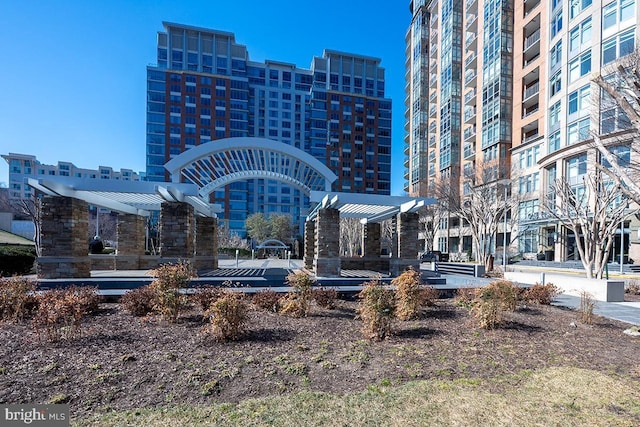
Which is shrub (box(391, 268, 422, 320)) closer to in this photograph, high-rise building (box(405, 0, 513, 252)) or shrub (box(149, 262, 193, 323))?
shrub (box(149, 262, 193, 323))

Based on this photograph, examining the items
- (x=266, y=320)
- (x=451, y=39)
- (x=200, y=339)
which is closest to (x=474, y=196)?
(x=266, y=320)

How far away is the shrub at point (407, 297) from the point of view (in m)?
6.98

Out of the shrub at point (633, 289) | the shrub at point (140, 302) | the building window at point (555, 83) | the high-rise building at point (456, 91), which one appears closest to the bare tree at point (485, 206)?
the high-rise building at point (456, 91)

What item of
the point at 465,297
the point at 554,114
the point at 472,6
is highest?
the point at 472,6

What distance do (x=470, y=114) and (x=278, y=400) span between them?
47.5m

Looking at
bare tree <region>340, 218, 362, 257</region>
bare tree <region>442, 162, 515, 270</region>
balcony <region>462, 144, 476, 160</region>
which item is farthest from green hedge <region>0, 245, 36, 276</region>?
balcony <region>462, 144, 476, 160</region>

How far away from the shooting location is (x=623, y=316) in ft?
25.9

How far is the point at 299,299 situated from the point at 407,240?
827 cm

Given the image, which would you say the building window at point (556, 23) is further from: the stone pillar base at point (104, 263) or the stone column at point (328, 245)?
the stone pillar base at point (104, 263)

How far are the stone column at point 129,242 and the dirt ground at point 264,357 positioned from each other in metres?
9.82

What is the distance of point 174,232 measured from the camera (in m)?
12.1

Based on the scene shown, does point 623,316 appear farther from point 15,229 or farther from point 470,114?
point 15,229

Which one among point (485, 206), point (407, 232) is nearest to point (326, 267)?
point (407, 232)

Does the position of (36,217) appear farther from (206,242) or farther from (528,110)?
(528,110)
